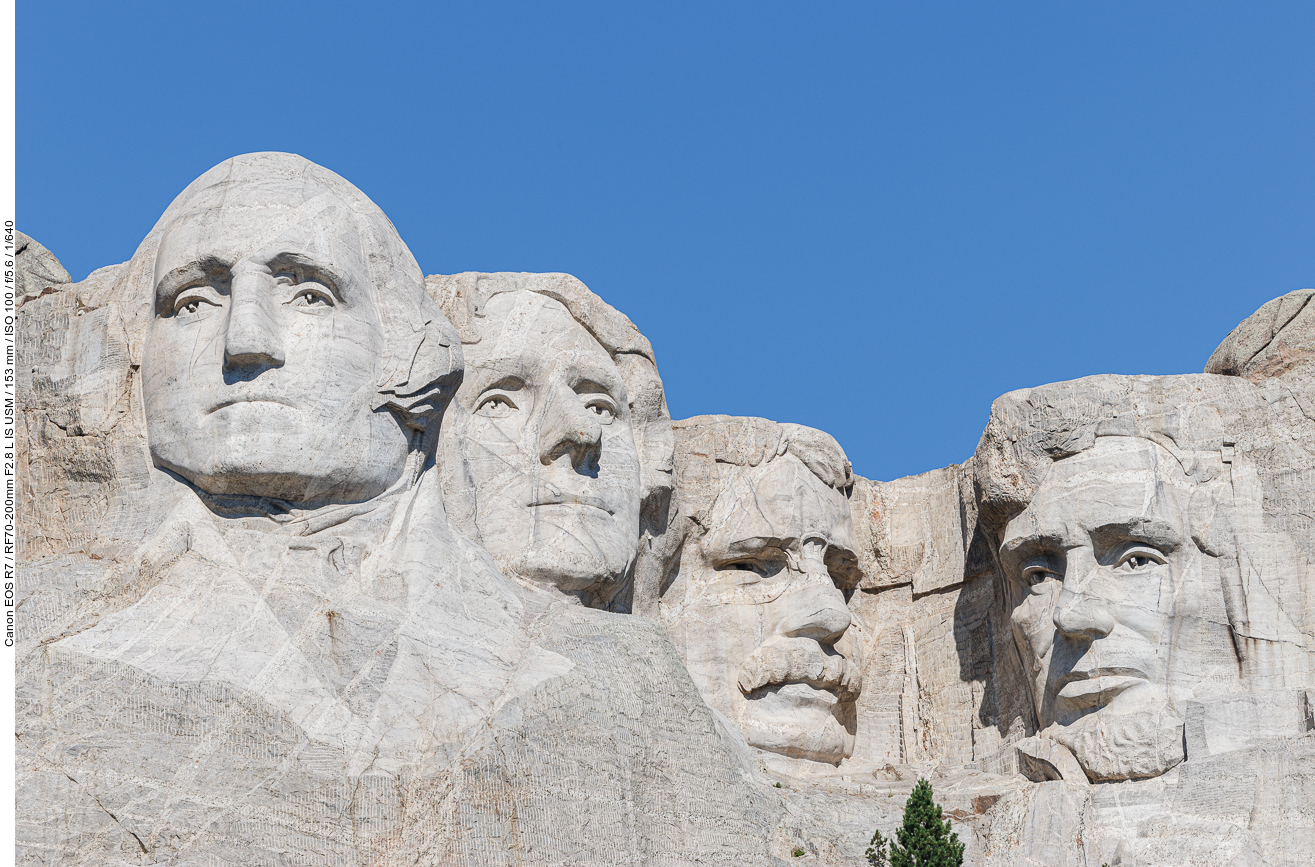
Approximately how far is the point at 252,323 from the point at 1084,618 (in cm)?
528

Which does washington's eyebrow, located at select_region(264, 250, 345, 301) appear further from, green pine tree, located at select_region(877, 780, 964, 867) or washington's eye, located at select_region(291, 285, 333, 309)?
green pine tree, located at select_region(877, 780, 964, 867)

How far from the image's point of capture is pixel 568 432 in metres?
14.8

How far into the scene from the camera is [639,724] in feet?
43.1

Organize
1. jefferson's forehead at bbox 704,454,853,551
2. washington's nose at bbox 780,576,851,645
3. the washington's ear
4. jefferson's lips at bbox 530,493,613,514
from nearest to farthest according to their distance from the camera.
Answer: the washington's ear < jefferson's lips at bbox 530,493,613,514 < washington's nose at bbox 780,576,851,645 < jefferson's forehead at bbox 704,454,853,551

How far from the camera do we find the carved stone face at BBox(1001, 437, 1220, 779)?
14469 millimetres

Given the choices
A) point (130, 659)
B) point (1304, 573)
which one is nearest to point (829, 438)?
point (1304, 573)

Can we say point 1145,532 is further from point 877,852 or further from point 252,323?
point 252,323

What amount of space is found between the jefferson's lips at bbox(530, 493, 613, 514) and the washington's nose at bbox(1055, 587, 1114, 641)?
9.39ft

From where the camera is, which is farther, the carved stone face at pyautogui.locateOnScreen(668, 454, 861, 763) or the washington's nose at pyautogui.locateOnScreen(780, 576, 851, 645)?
the washington's nose at pyautogui.locateOnScreen(780, 576, 851, 645)

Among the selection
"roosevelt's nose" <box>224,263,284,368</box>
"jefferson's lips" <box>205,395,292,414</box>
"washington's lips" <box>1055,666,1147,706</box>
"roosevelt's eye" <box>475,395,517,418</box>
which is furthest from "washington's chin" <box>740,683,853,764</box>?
"roosevelt's nose" <box>224,263,284,368</box>

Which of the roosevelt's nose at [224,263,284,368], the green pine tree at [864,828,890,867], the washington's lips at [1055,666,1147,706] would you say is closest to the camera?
the green pine tree at [864,828,890,867]

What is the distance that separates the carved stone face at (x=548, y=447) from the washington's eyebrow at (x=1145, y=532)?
2936mm

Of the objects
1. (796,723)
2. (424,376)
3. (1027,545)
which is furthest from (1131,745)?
(424,376)

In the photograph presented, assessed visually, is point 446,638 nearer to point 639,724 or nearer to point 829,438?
point 639,724
